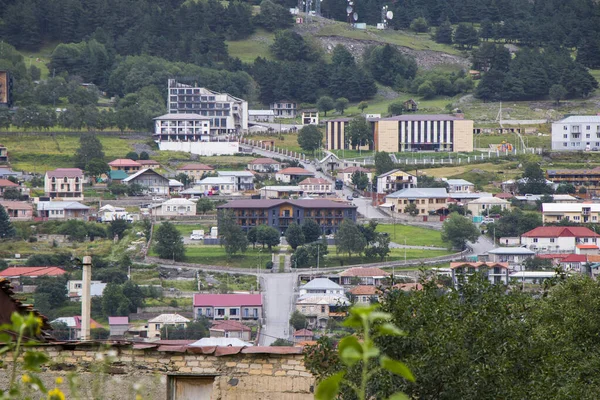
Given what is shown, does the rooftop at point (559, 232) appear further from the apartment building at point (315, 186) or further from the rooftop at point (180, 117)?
the rooftop at point (180, 117)

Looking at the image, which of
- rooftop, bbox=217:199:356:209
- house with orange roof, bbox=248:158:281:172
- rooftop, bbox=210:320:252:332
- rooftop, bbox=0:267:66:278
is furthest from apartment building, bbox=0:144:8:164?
rooftop, bbox=210:320:252:332

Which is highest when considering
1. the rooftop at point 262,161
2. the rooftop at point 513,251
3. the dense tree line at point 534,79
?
the dense tree line at point 534,79

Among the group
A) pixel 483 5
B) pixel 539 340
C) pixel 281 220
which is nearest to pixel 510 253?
pixel 281 220

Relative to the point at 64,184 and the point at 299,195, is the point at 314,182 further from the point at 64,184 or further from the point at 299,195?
the point at 64,184

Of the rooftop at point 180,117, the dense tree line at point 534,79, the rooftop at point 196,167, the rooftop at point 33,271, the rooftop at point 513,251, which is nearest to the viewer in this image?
the rooftop at point 33,271

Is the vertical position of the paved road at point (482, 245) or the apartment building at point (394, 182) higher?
the apartment building at point (394, 182)

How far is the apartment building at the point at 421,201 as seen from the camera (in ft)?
247

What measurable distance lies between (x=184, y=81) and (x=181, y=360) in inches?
3819

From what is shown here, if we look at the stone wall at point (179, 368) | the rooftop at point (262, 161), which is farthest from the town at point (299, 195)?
the rooftop at point (262, 161)

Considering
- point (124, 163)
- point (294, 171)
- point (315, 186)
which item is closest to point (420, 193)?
point (315, 186)

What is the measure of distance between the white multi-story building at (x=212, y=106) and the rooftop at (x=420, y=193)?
22.7m

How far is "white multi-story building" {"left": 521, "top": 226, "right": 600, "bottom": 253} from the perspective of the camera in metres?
69.1

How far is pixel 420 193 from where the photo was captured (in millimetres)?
76062

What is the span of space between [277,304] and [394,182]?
26165 millimetres
